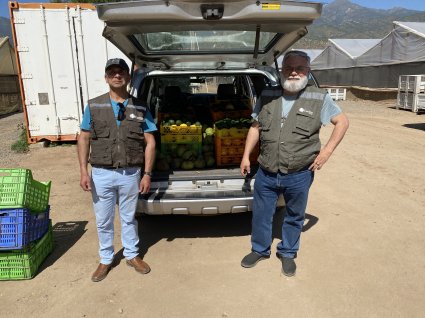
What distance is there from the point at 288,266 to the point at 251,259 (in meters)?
0.35

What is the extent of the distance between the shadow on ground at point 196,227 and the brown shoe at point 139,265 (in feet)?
1.48

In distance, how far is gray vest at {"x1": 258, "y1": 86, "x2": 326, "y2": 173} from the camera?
314cm

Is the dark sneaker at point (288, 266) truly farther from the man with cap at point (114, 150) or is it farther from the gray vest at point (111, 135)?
the gray vest at point (111, 135)

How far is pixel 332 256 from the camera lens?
12.3 feet

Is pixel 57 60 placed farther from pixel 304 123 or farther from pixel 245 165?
pixel 304 123

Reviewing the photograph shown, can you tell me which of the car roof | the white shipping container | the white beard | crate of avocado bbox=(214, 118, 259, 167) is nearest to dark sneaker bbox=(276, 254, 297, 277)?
crate of avocado bbox=(214, 118, 259, 167)

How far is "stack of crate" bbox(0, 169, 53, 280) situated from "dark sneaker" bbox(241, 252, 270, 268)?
191 centimetres

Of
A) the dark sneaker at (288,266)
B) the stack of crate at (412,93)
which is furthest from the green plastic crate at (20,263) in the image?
the stack of crate at (412,93)

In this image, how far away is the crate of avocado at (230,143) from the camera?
4262mm

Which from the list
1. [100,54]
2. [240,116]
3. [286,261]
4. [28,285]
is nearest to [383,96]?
[100,54]

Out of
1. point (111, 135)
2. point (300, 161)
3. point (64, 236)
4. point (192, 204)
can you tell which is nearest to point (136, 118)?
point (111, 135)

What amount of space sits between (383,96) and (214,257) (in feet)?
64.2

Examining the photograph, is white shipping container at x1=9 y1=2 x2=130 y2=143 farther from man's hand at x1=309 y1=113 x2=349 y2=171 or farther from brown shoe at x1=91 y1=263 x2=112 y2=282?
man's hand at x1=309 y1=113 x2=349 y2=171

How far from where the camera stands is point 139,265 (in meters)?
3.50
